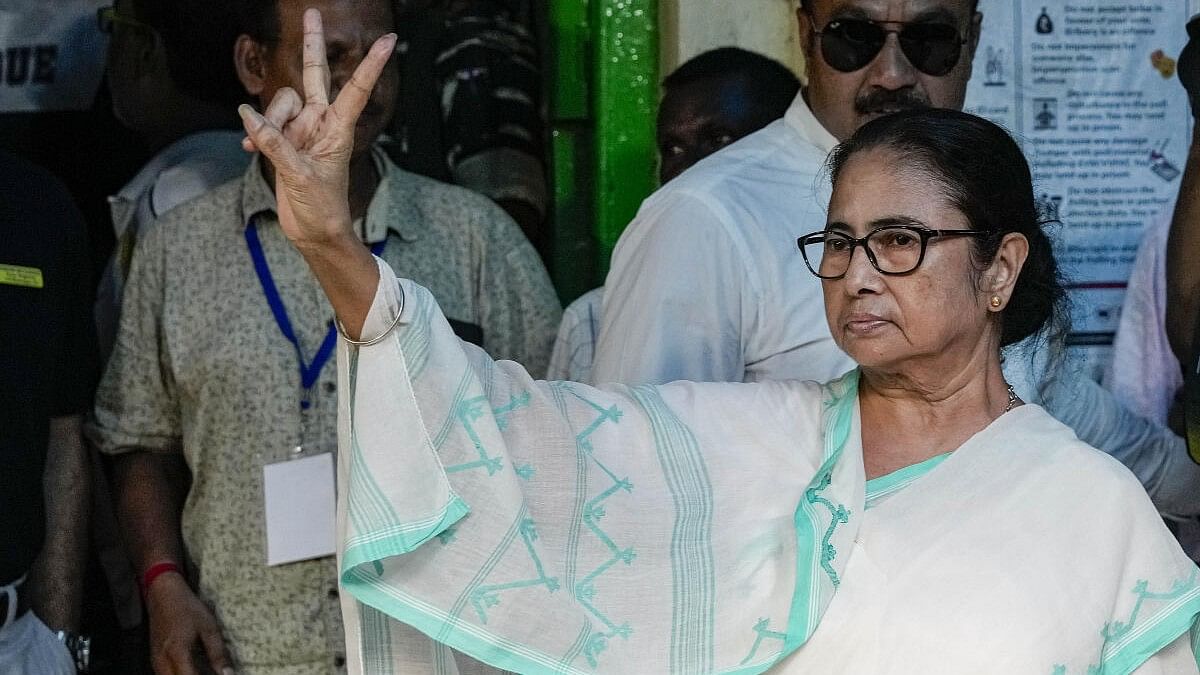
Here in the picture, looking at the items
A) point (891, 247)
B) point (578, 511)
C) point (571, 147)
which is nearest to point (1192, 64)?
point (571, 147)

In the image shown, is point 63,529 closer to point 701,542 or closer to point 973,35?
point 701,542

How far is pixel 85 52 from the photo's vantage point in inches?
153

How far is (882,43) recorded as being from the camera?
282 centimetres

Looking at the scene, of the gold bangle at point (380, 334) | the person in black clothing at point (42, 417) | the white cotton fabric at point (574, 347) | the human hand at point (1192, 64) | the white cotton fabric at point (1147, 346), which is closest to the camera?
the gold bangle at point (380, 334)

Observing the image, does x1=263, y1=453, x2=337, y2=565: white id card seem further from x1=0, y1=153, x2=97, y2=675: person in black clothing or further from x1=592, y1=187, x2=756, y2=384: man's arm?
x1=592, y1=187, x2=756, y2=384: man's arm

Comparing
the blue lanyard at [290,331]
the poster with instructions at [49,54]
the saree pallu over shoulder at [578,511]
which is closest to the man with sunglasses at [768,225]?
the saree pallu over shoulder at [578,511]

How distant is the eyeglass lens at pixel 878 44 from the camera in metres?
2.82

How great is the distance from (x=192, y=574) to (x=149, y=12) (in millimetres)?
1463

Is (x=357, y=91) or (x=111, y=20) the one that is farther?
(x=111, y=20)

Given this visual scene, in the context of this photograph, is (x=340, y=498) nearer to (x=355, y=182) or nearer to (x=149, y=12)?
(x=355, y=182)

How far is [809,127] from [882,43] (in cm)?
19

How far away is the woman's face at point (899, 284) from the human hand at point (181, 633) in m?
1.35

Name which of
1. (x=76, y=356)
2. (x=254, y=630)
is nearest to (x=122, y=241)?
(x=76, y=356)

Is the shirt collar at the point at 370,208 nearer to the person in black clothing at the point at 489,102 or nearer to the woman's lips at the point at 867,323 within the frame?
the person in black clothing at the point at 489,102
